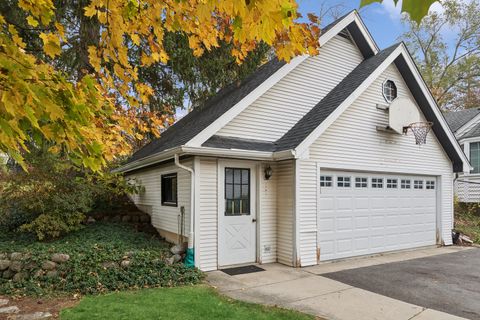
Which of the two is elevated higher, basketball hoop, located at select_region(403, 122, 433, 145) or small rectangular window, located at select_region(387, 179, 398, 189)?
basketball hoop, located at select_region(403, 122, 433, 145)

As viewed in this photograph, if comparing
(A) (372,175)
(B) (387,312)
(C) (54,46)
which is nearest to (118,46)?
(C) (54,46)

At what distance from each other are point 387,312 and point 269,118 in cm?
516

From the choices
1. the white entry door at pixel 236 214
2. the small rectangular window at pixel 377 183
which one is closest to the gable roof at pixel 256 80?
the white entry door at pixel 236 214

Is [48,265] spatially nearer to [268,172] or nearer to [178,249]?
[178,249]

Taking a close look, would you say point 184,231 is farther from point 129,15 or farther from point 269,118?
point 129,15

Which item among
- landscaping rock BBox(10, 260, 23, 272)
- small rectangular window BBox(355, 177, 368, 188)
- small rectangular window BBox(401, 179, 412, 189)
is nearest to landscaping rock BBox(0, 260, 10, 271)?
landscaping rock BBox(10, 260, 23, 272)

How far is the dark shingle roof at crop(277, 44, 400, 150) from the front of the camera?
8.53 meters

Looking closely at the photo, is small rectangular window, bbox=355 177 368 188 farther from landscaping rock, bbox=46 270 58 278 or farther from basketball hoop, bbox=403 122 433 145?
landscaping rock, bbox=46 270 58 278

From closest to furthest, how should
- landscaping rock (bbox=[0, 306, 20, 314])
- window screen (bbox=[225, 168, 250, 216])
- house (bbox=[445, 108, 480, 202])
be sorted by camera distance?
landscaping rock (bbox=[0, 306, 20, 314]), window screen (bbox=[225, 168, 250, 216]), house (bbox=[445, 108, 480, 202])

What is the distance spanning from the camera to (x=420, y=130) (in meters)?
10.6

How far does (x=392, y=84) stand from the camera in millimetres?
10344

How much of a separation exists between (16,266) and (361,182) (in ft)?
26.1

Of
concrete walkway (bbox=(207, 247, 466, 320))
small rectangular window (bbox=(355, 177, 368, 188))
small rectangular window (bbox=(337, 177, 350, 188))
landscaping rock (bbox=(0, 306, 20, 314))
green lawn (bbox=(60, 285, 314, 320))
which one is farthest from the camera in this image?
small rectangular window (bbox=(355, 177, 368, 188))

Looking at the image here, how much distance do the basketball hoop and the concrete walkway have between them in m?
4.39
